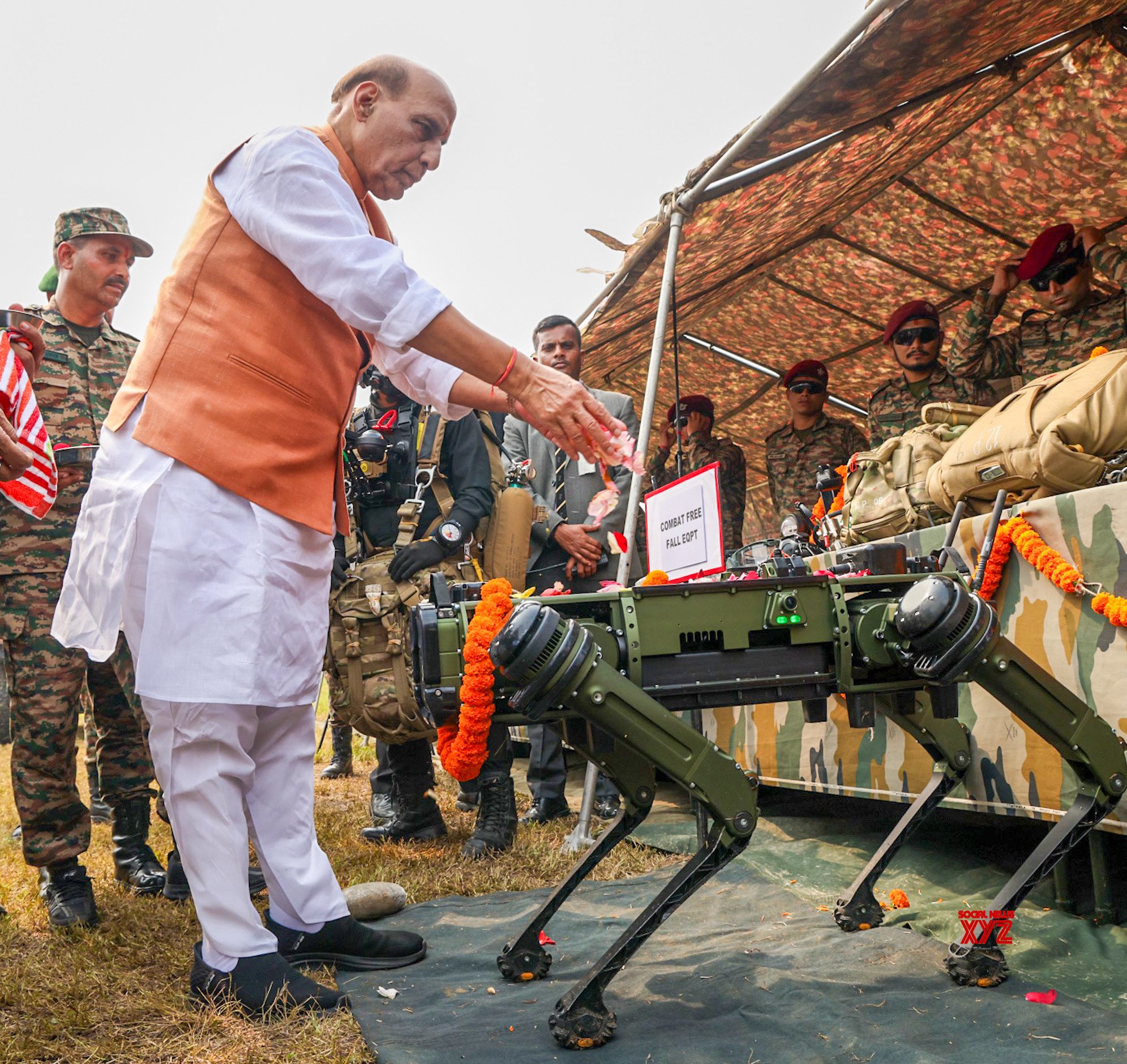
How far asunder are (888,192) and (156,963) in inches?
194

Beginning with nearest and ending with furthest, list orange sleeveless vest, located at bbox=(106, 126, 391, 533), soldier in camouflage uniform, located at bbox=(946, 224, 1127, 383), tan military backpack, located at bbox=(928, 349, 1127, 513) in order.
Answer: orange sleeveless vest, located at bbox=(106, 126, 391, 533) → tan military backpack, located at bbox=(928, 349, 1127, 513) → soldier in camouflage uniform, located at bbox=(946, 224, 1127, 383)

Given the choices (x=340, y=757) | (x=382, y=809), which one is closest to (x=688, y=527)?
(x=382, y=809)

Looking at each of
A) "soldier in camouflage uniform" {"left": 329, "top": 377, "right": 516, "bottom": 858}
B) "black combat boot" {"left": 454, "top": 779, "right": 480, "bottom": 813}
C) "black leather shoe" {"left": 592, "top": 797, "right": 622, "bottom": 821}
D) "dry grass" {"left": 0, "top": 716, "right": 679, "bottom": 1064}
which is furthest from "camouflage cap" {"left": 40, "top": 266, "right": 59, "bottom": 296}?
"black leather shoe" {"left": 592, "top": 797, "right": 622, "bottom": 821}

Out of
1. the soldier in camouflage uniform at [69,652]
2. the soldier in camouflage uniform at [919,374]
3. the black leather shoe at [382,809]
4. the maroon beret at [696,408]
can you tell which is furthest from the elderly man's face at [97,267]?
the maroon beret at [696,408]

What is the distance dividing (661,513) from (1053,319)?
268cm

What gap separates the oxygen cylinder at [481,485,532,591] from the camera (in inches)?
157

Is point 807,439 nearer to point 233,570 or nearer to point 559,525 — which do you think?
point 559,525

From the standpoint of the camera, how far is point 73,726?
10.2ft

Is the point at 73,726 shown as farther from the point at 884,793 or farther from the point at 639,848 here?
the point at 884,793

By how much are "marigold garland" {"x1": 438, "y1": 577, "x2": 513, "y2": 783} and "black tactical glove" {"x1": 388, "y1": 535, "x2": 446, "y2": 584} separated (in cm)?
181

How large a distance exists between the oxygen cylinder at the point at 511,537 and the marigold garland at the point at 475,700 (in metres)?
2.05

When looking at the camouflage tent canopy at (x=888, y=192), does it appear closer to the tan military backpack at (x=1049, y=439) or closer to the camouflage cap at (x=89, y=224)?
the tan military backpack at (x=1049, y=439)

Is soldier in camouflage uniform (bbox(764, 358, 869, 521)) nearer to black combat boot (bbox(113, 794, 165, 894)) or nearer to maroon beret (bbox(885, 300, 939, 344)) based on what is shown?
maroon beret (bbox(885, 300, 939, 344))

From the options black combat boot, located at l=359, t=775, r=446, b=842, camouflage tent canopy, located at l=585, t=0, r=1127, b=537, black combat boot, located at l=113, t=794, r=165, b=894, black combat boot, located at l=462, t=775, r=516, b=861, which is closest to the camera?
black combat boot, located at l=113, t=794, r=165, b=894
